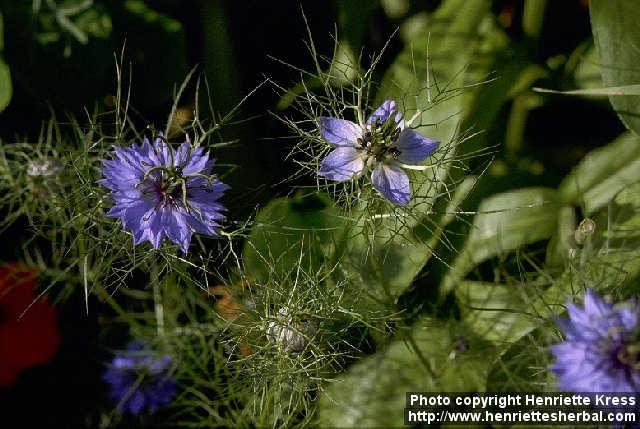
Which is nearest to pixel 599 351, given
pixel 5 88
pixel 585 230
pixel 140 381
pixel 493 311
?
pixel 585 230

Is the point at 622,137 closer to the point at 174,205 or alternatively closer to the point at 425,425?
the point at 425,425

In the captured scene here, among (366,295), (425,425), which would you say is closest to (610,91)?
(366,295)

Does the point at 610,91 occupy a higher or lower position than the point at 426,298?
higher

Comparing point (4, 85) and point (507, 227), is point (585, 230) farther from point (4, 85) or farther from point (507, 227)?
point (4, 85)

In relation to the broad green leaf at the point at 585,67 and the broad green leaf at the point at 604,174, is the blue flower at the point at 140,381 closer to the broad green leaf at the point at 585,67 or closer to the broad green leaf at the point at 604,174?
the broad green leaf at the point at 604,174

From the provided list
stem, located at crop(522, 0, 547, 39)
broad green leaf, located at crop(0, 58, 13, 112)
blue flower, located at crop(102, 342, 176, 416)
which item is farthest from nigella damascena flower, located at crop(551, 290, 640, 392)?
broad green leaf, located at crop(0, 58, 13, 112)

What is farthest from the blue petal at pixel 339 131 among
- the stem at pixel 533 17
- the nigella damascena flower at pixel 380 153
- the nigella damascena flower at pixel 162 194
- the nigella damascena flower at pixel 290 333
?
the stem at pixel 533 17
